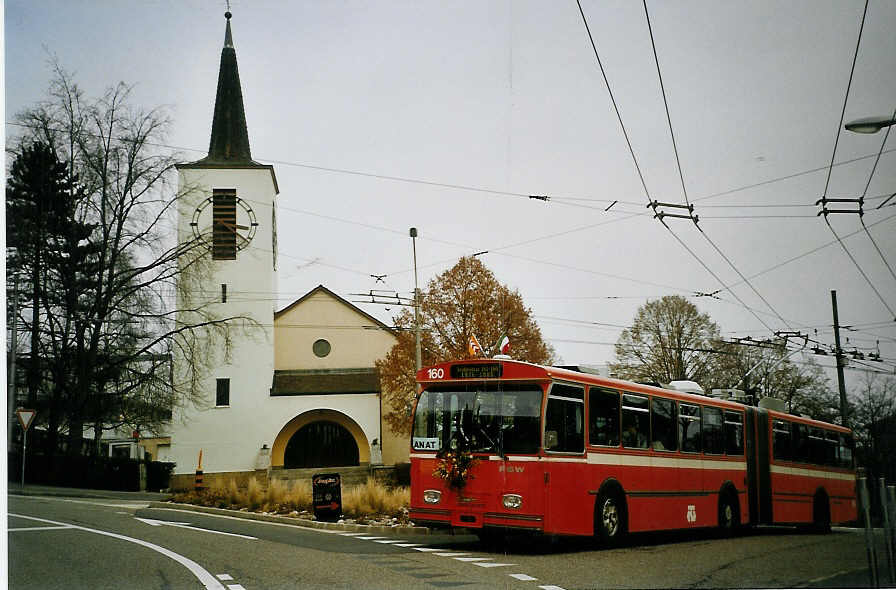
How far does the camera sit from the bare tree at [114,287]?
14.2 m

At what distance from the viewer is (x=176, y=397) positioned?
1856 centimetres

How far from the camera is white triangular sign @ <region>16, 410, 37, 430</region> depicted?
42.0 ft

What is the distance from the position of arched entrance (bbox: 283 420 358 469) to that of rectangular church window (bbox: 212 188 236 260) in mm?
7725

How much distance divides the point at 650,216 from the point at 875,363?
13.2ft

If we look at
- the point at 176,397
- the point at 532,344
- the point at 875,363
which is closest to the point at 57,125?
the point at 176,397

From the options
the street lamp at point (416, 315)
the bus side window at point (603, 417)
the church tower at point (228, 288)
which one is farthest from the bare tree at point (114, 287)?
the bus side window at point (603, 417)

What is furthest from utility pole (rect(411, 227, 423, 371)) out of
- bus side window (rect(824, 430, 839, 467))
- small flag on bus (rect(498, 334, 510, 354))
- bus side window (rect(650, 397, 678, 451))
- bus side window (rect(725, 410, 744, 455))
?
bus side window (rect(824, 430, 839, 467))

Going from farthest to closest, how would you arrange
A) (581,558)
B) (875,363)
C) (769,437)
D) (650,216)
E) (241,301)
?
(241,301) < (769,437) < (650,216) < (875,363) < (581,558)

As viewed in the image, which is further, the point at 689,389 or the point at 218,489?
the point at 218,489

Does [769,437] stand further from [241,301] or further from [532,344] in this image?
[241,301]

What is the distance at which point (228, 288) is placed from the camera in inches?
712

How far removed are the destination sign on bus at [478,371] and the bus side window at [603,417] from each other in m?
1.33

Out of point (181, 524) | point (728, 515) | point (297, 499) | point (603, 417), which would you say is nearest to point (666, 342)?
point (728, 515)

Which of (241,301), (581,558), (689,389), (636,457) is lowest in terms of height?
(581,558)
